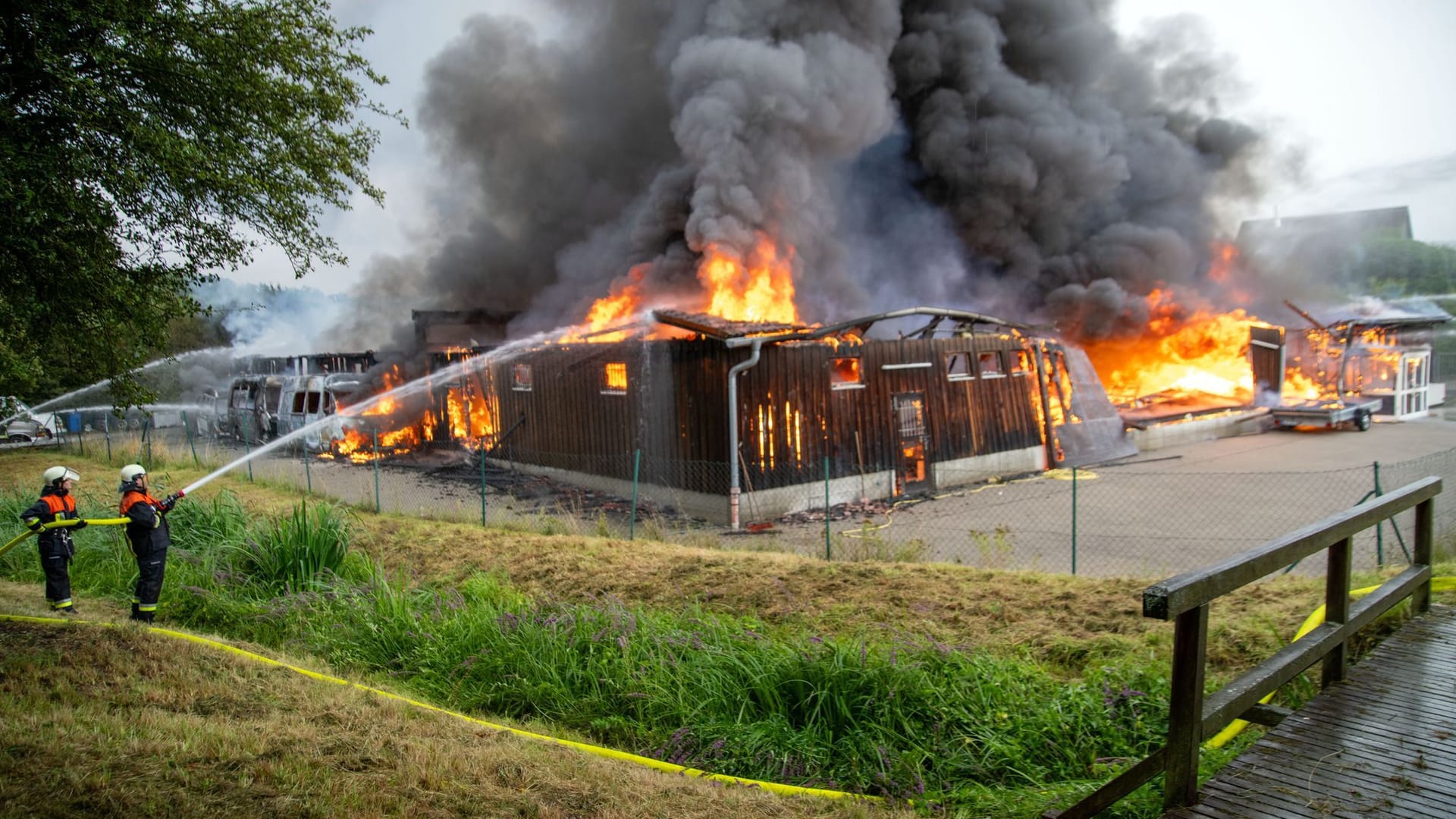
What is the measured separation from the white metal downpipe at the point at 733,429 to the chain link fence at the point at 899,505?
0.20 meters

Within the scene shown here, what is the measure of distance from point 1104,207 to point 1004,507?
2556 cm

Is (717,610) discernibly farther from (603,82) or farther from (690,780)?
(603,82)

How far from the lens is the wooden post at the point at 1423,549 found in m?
4.30

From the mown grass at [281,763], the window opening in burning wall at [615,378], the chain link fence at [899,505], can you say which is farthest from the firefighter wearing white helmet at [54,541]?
the window opening in burning wall at [615,378]

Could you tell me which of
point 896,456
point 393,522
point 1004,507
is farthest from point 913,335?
point 393,522

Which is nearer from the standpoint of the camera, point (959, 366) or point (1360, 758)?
point (1360, 758)

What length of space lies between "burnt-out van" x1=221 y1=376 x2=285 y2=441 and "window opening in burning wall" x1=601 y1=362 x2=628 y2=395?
11.5 m

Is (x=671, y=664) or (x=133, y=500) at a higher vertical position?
(x=133, y=500)

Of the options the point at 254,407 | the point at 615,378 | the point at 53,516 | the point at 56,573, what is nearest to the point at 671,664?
the point at 56,573

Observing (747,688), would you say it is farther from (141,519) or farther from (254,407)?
(254,407)

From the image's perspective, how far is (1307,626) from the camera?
3.99 metres

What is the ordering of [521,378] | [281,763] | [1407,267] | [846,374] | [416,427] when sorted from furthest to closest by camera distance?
[1407,267]
[416,427]
[521,378]
[846,374]
[281,763]

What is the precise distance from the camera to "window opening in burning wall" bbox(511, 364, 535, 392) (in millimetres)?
17141

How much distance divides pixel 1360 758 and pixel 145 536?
826 cm
